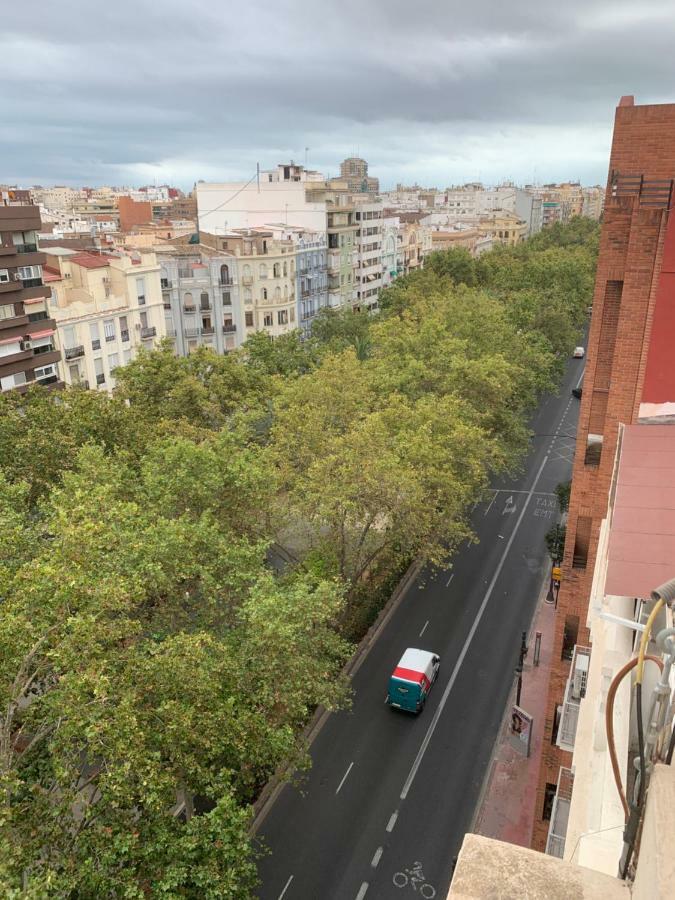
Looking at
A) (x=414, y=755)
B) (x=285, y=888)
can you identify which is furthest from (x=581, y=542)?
(x=285, y=888)

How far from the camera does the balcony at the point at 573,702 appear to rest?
16234mm

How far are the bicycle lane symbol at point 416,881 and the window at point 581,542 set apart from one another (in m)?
11.1

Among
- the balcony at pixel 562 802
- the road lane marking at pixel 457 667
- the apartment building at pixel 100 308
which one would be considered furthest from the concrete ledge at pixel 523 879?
the apartment building at pixel 100 308

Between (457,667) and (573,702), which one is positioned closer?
(573,702)

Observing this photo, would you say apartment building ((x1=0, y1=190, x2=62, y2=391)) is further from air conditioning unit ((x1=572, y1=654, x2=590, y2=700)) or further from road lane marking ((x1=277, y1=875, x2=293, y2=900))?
air conditioning unit ((x1=572, y1=654, x2=590, y2=700))

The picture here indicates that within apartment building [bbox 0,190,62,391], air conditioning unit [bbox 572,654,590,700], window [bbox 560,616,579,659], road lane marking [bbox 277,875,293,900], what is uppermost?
apartment building [bbox 0,190,62,391]

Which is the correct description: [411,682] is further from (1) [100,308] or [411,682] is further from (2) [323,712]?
(1) [100,308]

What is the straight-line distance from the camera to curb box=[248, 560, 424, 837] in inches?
888

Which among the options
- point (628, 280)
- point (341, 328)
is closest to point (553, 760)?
point (628, 280)

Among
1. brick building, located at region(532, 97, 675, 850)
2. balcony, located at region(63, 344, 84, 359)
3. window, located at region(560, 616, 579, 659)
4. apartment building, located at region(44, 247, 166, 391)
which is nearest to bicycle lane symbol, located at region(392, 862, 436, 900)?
brick building, located at region(532, 97, 675, 850)

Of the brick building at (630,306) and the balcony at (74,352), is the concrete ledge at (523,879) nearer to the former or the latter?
the brick building at (630,306)

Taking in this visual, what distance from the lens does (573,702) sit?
1672cm

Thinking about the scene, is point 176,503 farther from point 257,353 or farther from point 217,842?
point 257,353

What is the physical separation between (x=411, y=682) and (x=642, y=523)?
65.4ft
